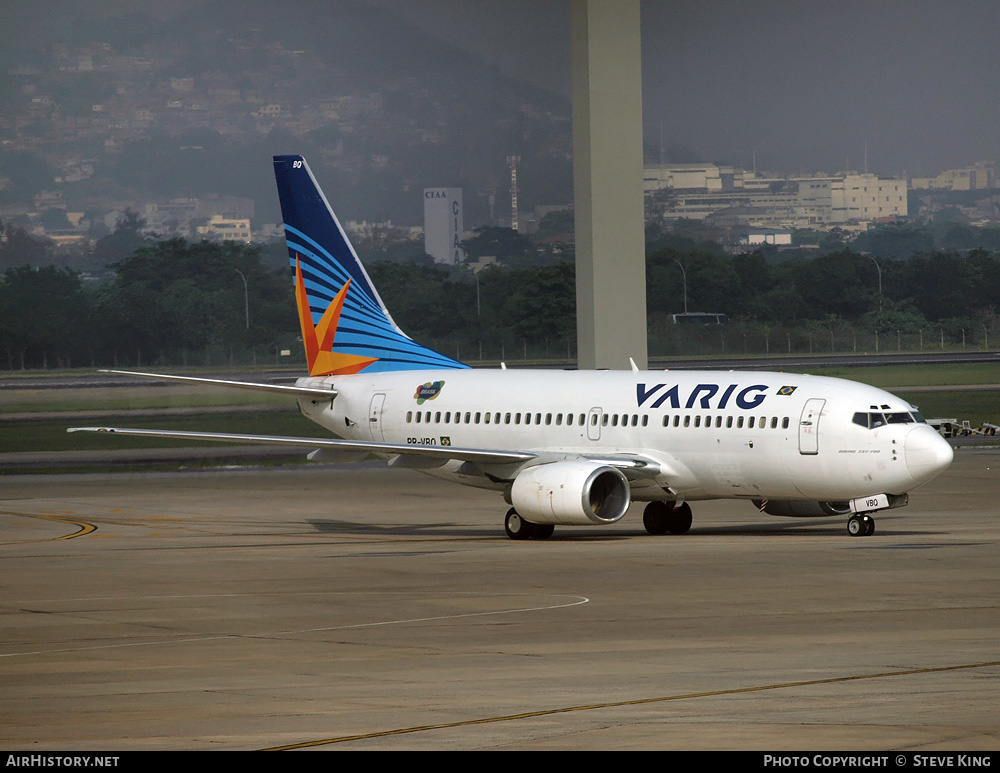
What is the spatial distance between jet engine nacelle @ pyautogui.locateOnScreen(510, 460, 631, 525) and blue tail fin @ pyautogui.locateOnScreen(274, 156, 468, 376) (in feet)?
25.6

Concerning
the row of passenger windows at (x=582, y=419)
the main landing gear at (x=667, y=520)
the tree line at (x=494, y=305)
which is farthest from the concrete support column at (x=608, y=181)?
the main landing gear at (x=667, y=520)

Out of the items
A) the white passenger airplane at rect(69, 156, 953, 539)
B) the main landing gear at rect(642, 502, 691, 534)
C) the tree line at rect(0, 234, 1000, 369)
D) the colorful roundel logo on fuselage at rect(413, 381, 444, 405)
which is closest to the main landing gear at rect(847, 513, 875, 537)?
the white passenger airplane at rect(69, 156, 953, 539)

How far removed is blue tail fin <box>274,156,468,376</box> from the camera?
133ft

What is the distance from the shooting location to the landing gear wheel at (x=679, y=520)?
3478cm

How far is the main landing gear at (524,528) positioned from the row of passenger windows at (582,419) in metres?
2.45

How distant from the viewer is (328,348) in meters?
41.2

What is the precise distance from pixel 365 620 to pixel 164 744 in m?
8.34

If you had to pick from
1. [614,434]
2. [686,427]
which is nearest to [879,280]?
[614,434]

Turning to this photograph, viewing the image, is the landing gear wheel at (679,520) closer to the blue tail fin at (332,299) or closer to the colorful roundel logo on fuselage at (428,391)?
the colorful roundel logo on fuselage at (428,391)

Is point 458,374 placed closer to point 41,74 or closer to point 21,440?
point 21,440

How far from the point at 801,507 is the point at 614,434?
4258 millimetres

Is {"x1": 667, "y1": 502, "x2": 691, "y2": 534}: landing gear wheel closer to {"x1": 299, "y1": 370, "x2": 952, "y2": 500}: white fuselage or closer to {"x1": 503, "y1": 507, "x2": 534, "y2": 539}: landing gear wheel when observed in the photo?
{"x1": 299, "y1": 370, "x2": 952, "y2": 500}: white fuselage

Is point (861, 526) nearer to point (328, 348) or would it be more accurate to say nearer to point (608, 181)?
point (328, 348)
